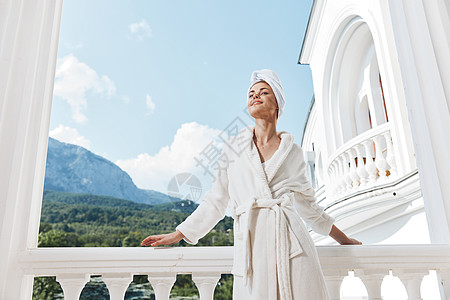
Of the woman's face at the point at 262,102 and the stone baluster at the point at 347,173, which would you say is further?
the stone baluster at the point at 347,173

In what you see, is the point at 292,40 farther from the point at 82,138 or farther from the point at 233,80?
the point at 82,138

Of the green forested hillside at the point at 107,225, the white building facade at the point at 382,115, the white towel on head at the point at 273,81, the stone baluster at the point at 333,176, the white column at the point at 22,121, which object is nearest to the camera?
the white column at the point at 22,121

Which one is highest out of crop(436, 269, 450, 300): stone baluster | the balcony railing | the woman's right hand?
the woman's right hand

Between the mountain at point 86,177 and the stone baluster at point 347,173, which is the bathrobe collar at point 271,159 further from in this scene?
the mountain at point 86,177

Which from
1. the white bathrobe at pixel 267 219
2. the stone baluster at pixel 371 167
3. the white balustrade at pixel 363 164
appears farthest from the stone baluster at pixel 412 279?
the stone baluster at pixel 371 167

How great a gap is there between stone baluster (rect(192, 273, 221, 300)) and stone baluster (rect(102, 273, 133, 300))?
0.71 feet

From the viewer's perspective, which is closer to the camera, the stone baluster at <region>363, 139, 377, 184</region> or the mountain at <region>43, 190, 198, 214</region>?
the stone baluster at <region>363, 139, 377, 184</region>

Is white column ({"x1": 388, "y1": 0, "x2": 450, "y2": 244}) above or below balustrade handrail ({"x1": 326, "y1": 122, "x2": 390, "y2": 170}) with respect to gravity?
below

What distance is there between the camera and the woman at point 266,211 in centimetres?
98

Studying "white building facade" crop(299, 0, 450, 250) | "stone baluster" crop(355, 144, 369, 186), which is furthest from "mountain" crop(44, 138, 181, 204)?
"stone baluster" crop(355, 144, 369, 186)

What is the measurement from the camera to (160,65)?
49.6 feet

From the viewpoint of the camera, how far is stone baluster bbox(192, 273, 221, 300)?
1120 mm

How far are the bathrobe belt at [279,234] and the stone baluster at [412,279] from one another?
18.3 inches

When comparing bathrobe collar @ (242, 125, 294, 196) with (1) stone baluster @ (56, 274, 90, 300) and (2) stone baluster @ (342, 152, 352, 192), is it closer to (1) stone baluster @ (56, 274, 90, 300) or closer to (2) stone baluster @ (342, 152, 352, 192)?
(1) stone baluster @ (56, 274, 90, 300)
